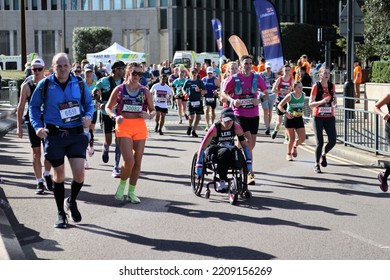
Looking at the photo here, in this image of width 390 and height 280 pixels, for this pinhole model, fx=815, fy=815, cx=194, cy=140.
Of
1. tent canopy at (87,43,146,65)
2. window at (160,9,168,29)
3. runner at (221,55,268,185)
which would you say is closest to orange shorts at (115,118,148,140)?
runner at (221,55,268,185)

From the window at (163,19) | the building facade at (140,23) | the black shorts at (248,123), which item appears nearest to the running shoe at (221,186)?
the black shorts at (248,123)

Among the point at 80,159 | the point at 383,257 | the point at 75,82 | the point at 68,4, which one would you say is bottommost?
the point at 383,257

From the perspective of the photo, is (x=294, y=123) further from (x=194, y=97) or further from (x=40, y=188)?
(x=194, y=97)

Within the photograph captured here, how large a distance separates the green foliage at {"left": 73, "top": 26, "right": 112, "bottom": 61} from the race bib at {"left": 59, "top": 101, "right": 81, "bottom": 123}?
66619mm

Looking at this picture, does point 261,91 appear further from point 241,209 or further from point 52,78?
point 52,78

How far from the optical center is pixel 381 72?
28.6 metres

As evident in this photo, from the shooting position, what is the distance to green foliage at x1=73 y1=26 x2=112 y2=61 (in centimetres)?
7450

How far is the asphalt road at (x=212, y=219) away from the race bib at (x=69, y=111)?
1.17m

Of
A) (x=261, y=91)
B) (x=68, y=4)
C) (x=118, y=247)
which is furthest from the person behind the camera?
(x=68, y=4)

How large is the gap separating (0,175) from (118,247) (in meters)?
5.92

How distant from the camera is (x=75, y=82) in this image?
8.65 metres

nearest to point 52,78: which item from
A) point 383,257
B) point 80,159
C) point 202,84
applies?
point 80,159

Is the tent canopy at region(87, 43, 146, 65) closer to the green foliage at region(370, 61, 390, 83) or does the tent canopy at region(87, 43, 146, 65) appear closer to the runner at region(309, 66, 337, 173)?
the green foliage at region(370, 61, 390, 83)

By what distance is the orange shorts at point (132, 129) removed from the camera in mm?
10102
